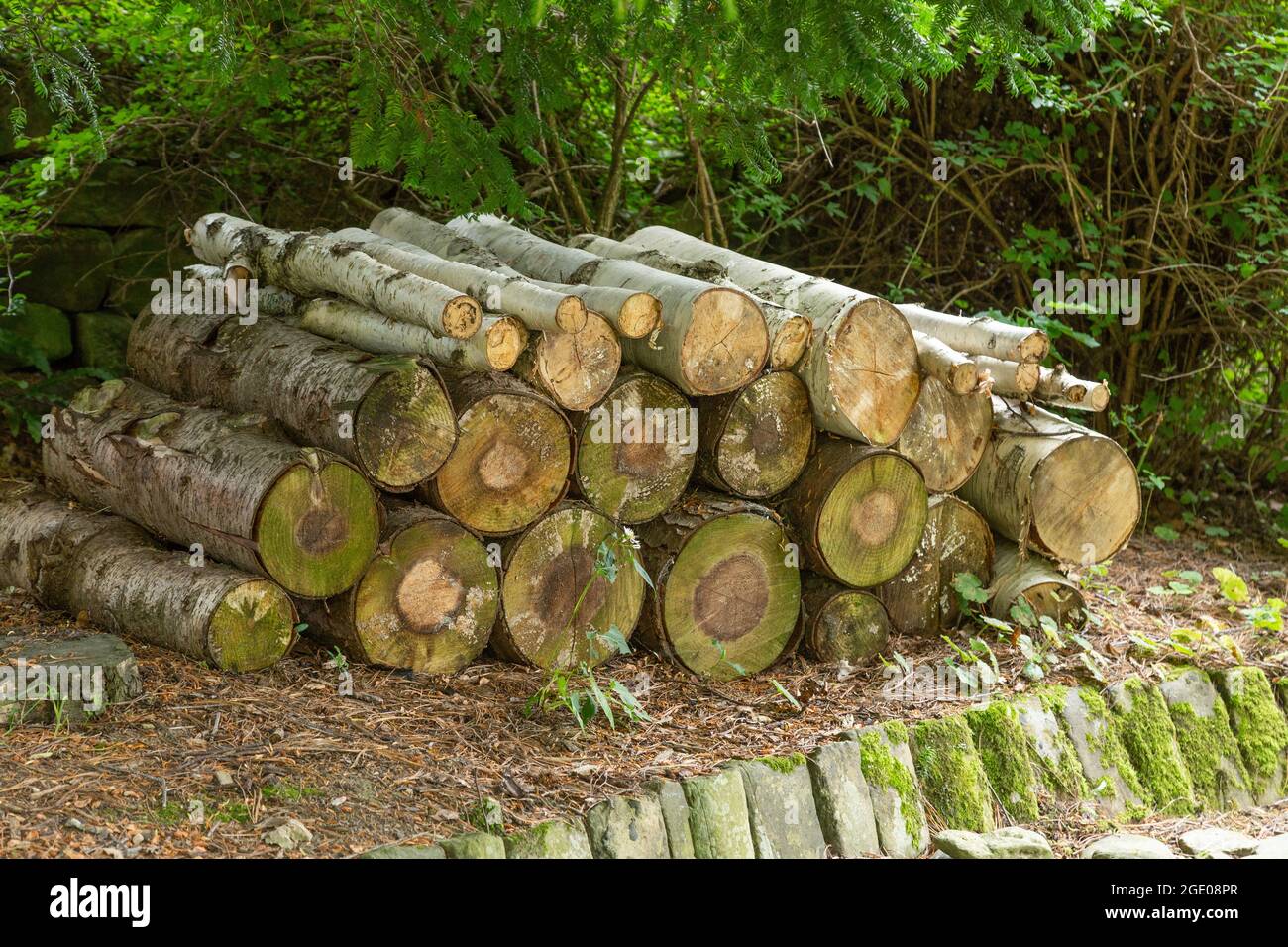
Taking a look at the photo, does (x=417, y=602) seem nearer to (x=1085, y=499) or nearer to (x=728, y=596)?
(x=728, y=596)

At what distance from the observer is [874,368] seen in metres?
4.72

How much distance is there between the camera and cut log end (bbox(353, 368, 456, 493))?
426cm

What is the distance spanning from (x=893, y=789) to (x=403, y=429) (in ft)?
6.73

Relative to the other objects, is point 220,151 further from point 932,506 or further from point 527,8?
point 932,506

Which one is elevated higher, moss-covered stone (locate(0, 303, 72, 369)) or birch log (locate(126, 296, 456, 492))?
moss-covered stone (locate(0, 303, 72, 369))

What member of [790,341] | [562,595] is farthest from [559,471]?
[790,341]

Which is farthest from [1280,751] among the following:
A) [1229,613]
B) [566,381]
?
[566,381]

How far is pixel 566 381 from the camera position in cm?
446

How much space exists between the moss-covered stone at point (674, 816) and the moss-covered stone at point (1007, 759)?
1.23 m

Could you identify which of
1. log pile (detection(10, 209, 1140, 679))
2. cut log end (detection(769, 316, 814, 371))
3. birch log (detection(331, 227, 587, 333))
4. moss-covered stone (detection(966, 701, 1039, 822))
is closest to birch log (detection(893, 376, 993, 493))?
log pile (detection(10, 209, 1140, 679))

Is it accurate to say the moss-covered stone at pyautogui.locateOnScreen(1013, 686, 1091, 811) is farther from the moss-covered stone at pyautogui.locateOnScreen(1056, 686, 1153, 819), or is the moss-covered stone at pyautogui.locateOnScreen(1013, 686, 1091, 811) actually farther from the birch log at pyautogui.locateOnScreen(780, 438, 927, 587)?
the birch log at pyautogui.locateOnScreen(780, 438, 927, 587)

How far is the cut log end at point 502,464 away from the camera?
438cm

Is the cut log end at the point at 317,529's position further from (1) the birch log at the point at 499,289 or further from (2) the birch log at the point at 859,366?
(2) the birch log at the point at 859,366

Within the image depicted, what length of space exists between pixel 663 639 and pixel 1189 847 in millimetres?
1937
